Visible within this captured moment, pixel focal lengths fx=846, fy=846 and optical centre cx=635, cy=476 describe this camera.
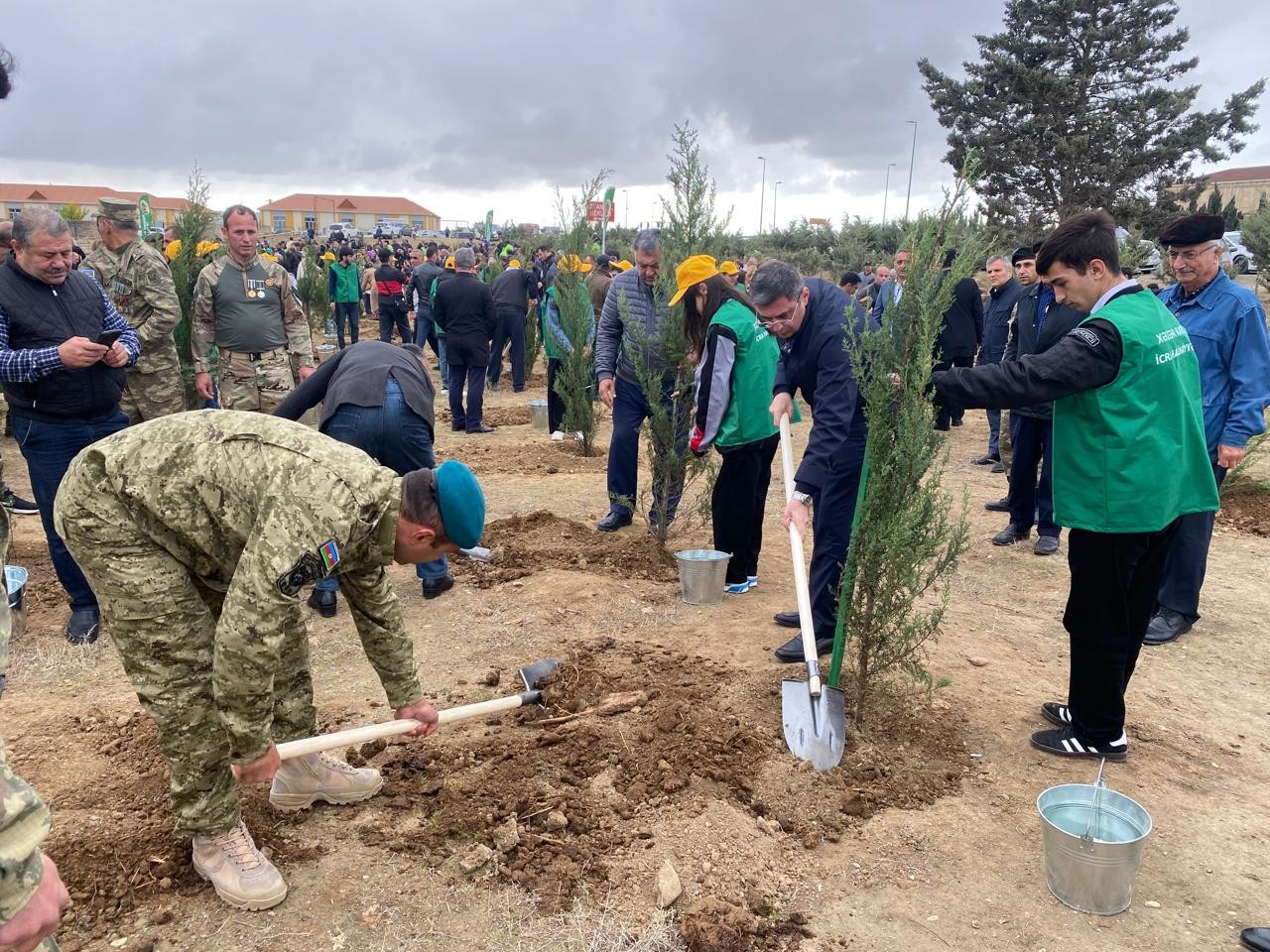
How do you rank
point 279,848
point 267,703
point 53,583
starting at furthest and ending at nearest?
1. point 53,583
2. point 279,848
3. point 267,703

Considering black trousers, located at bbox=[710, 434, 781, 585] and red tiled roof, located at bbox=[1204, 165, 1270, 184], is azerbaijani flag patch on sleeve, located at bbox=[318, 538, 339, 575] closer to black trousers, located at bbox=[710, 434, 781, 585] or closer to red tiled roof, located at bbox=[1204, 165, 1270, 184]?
black trousers, located at bbox=[710, 434, 781, 585]

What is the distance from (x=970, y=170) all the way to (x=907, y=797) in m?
2.30

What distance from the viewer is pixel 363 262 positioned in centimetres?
2417

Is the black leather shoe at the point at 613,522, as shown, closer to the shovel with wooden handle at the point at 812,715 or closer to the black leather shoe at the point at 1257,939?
the shovel with wooden handle at the point at 812,715

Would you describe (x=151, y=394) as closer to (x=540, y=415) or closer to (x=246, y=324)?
(x=246, y=324)

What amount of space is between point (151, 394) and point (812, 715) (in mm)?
4505

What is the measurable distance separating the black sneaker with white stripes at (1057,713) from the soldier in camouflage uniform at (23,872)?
356cm

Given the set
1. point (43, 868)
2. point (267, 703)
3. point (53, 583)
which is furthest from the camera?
point (53, 583)

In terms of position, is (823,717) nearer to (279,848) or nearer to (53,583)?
(279,848)

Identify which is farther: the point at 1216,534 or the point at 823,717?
the point at 1216,534

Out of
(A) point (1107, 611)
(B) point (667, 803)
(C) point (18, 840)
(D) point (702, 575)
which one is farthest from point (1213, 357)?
(C) point (18, 840)

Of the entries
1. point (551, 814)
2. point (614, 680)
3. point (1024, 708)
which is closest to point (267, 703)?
point (551, 814)

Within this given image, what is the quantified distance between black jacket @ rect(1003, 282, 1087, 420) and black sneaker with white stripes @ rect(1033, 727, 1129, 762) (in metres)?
2.58

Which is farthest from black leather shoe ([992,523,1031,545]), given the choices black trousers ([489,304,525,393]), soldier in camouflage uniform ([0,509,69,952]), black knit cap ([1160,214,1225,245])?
black trousers ([489,304,525,393])
